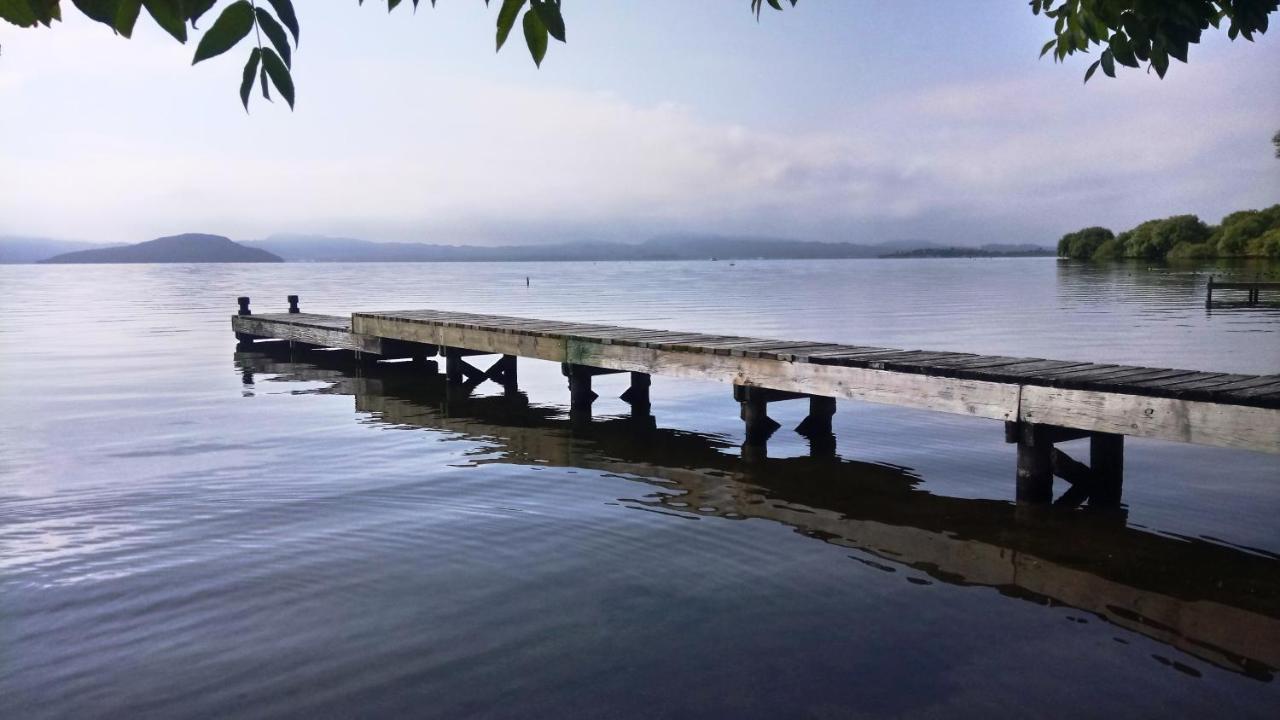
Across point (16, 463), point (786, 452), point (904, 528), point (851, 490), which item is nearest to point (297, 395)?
point (16, 463)

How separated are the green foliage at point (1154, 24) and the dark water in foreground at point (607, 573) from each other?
3.33 metres

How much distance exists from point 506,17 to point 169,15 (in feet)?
2.93

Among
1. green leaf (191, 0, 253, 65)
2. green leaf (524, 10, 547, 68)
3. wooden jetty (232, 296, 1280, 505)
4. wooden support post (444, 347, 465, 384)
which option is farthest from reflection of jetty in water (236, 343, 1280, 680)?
green leaf (191, 0, 253, 65)

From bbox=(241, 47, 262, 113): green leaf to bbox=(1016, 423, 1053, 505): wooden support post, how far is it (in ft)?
25.3

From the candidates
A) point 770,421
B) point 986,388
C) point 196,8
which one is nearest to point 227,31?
point 196,8

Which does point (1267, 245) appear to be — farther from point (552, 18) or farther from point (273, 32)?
point (273, 32)

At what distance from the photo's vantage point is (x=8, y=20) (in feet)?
7.45

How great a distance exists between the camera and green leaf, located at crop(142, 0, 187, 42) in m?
2.19

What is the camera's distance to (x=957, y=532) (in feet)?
26.0

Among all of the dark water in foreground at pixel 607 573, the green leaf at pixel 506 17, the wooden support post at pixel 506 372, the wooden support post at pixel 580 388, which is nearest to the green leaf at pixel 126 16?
the green leaf at pixel 506 17

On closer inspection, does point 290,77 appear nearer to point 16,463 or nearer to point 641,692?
point 641,692

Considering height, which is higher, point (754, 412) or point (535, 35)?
point (535, 35)

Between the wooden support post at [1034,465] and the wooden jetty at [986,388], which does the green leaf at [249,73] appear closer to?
the wooden jetty at [986,388]

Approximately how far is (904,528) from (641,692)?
3.80 m
